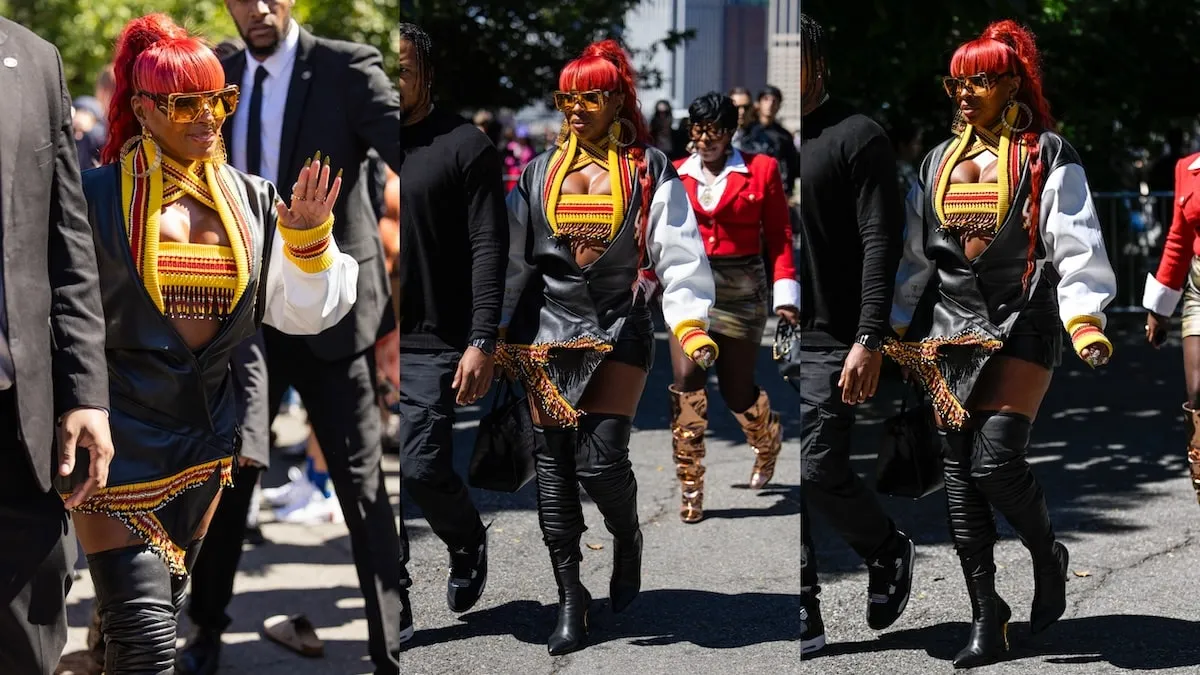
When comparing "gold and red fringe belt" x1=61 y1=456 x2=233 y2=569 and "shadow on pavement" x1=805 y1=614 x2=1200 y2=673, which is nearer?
"gold and red fringe belt" x1=61 y1=456 x2=233 y2=569

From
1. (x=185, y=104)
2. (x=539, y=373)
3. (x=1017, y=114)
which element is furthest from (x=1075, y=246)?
(x=185, y=104)

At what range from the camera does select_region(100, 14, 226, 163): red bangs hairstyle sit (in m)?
3.57

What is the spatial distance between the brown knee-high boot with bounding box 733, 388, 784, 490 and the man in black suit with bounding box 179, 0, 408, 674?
3.43 feet

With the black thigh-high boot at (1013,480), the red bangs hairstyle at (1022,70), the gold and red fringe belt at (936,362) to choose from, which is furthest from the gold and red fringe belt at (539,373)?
the red bangs hairstyle at (1022,70)

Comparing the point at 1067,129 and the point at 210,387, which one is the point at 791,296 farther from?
the point at 210,387

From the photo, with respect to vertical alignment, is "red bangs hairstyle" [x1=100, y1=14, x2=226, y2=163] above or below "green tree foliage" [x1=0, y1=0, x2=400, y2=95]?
below

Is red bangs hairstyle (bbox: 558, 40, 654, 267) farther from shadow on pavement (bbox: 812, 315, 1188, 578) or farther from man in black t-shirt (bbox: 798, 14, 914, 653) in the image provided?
shadow on pavement (bbox: 812, 315, 1188, 578)

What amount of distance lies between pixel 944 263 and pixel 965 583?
0.89m

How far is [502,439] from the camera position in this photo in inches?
154

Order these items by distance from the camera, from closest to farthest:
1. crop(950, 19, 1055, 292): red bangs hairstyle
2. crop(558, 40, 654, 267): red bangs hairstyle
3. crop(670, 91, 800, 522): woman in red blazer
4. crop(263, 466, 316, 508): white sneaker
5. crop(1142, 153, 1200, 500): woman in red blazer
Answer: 1. crop(558, 40, 654, 267): red bangs hairstyle
2. crop(670, 91, 800, 522): woman in red blazer
3. crop(950, 19, 1055, 292): red bangs hairstyle
4. crop(1142, 153, 1200, 500): woman in red blazer
5. crop(263, 466, 316, 508): white sneaker

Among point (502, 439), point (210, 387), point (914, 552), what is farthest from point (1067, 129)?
point (210, 387)

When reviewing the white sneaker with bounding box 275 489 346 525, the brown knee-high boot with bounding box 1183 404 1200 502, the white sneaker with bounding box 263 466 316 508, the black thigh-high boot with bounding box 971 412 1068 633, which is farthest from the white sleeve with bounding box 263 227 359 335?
the white sneaker with bounding box 263 466 316 508

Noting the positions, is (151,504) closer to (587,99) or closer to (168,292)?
(168,292)

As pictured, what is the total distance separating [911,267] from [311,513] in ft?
12.8
